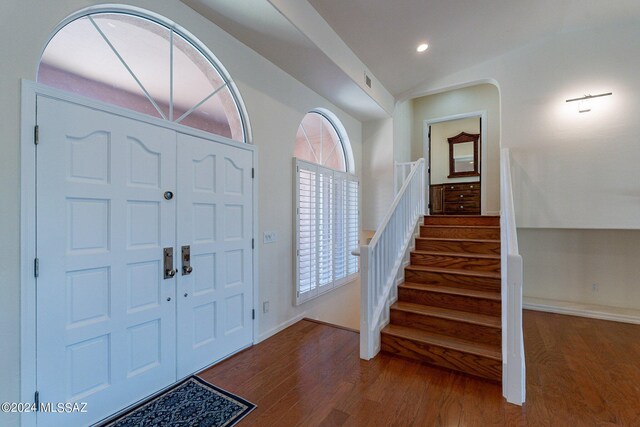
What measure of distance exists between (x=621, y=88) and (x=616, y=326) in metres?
3.04

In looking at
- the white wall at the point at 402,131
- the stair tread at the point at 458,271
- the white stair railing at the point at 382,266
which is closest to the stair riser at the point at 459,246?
the white stair railing at the point at 382,266

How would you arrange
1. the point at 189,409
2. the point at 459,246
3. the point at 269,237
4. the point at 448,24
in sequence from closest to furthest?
the point at 189,409 < the point at 269,237 < the point at 448,24 < the point at 459,246

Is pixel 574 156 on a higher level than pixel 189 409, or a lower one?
higher

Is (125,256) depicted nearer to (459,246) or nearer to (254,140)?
(254,140)

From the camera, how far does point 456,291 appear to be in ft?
10.2

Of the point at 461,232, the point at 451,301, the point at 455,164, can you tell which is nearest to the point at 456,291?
the point at 451,301

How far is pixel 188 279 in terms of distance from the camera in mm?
2443

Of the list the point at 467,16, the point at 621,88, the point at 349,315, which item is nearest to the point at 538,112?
the point at 621,88

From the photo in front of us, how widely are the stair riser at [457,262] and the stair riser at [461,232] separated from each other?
58cm

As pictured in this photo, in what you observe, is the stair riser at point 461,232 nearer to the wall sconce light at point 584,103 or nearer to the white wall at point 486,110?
the white wall at point 486,110

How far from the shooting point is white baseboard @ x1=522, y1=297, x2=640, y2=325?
3.73 m

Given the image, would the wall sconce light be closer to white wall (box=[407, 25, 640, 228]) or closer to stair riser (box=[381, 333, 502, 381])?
white wall (box=[407, 25, 640, 228])

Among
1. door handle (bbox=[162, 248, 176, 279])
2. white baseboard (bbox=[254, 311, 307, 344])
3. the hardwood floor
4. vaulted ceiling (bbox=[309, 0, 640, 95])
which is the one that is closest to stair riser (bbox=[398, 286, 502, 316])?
the hardwood floor

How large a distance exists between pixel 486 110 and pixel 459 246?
3.29 m
